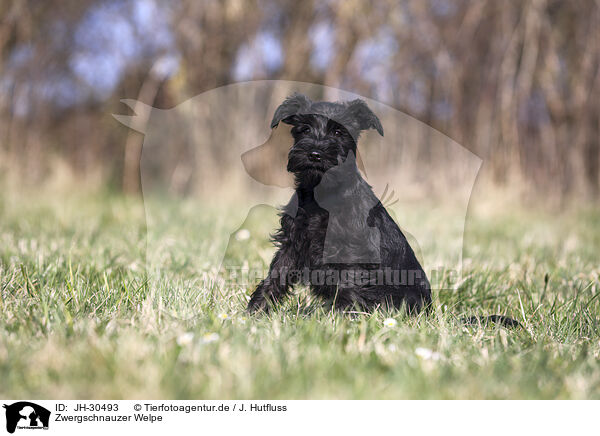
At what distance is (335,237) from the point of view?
9.12 feet

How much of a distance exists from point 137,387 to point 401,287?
5.57ft

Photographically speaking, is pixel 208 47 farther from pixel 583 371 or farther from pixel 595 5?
pixel 583 371

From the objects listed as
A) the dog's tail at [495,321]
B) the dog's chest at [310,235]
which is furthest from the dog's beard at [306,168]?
the dog's tail at [495,321]

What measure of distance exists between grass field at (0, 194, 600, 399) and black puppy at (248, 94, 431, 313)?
0.51 ft

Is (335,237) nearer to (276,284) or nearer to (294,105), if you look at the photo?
(276,284)

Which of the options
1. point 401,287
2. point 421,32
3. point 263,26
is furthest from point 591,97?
point 401,287

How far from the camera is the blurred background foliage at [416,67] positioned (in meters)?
8.91

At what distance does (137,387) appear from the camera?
5.86 ft
